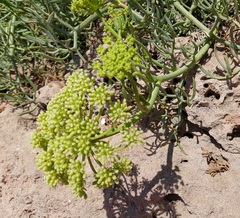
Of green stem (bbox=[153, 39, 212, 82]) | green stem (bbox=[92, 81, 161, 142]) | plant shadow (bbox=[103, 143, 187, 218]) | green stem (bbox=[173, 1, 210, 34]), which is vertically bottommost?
plant shadow (bbox=[103, 143, 187, 218])

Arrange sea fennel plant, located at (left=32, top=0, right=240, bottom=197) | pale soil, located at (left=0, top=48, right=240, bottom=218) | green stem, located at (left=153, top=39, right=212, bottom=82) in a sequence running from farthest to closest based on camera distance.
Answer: pale soil, located at (left=0, top=48, right=240, bottom=218) → green stem, located at (left=153, top=39, right=212, bottom=82) → sea fennel plant, located at (left=32, top=0, right=240, bottom=197)

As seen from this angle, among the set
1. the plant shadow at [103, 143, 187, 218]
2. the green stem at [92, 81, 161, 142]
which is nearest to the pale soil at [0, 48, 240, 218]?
the plant shadow at [103, 143, 187, 218]

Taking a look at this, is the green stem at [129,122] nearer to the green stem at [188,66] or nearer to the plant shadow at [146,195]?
the green stem at [188,66]

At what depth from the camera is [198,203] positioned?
1.73 m

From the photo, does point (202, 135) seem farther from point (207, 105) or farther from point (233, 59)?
point (233, 59)

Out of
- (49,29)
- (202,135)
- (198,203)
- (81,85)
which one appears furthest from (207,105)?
(49,29)

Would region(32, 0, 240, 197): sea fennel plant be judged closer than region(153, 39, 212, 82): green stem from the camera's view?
Yes

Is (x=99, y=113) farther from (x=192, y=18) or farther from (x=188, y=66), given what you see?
(x=192, y=18)

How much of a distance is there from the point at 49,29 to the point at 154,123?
0.67m

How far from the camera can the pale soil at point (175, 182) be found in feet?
5.67

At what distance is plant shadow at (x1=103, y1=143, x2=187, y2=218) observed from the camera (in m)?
1.78

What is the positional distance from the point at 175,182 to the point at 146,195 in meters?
0.14

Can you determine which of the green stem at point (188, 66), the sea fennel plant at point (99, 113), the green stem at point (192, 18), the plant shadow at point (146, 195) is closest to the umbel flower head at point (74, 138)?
the sea fennel plant at point (99, 113)

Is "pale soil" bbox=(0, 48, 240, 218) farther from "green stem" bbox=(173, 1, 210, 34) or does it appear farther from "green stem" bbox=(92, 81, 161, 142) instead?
"green stem" bbox=(92, 81, 161, 142)
